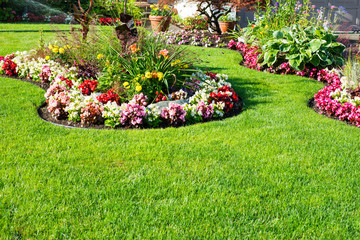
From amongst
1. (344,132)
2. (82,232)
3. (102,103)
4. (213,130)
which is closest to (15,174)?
(82,232)

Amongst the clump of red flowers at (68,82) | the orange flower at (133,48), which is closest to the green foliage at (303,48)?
the orange flower at (133,48)

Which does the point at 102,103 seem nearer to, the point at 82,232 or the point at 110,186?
the point at 110,186

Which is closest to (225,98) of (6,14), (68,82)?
(68,82)

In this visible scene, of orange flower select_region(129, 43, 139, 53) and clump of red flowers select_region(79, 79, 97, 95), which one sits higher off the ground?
orange flower select_region(129, 43, 139, 53)

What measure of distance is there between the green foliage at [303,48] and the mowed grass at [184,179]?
102 inches

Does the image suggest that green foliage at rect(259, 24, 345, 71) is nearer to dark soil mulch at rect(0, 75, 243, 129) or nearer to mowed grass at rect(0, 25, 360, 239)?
dark soil mulch at rect(0, 75, 243, 129)

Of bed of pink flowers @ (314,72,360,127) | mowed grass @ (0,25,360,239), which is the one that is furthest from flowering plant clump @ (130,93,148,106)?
bed of pink flowers @ (314,72,360,127)

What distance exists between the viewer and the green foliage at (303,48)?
7.00 m

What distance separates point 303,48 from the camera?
23.3 feet

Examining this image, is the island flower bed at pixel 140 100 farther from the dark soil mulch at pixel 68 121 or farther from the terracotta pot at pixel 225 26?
the terracotta pot at pixel 225 26

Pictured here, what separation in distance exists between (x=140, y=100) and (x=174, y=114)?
61 centimetres

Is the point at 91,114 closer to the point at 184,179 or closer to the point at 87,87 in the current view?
the point at 87,87

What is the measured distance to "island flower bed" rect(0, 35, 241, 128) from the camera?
4.56 m

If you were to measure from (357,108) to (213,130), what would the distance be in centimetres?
216
